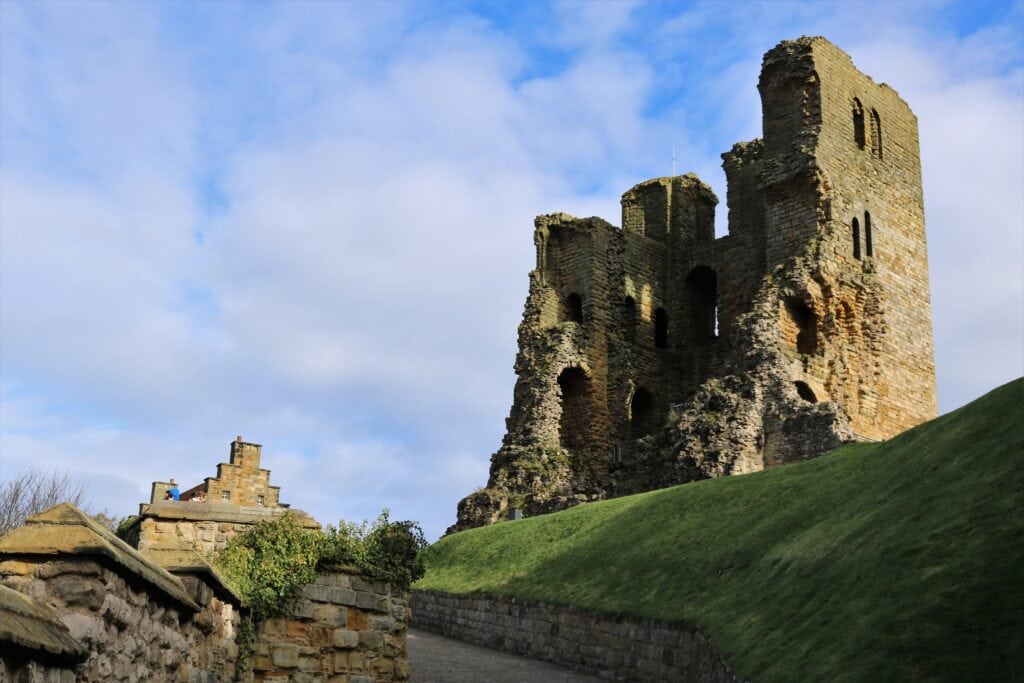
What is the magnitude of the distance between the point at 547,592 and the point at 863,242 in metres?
22.9

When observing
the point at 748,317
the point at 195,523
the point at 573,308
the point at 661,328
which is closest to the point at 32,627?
the point at 195,523

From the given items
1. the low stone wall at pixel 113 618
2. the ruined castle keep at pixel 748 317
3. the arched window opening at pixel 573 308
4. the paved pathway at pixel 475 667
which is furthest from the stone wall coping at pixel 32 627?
the arched window opening at pixel 573 308

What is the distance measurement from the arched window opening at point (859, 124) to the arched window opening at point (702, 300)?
26.0ft

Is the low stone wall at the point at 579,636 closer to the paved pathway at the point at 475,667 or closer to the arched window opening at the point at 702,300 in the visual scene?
the paved pathway at the point at 475,667

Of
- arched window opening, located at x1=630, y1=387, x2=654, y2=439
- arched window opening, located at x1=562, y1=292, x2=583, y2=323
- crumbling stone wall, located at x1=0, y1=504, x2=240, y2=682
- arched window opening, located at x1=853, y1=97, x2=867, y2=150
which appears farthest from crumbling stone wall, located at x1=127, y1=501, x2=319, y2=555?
arched window opening, located at x1=853, y1=97, x2=867, y2=150

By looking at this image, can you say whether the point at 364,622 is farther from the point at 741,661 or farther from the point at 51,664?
the point at 51,664

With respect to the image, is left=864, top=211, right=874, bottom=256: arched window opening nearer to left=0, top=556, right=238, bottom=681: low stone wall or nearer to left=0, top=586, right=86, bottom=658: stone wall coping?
left=0, top=556, right=238, bottom=681: low stone wall

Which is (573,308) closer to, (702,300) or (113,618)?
(702,300)

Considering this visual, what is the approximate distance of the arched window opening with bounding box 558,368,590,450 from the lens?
43.7m

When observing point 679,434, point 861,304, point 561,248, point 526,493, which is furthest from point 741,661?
point 561,248

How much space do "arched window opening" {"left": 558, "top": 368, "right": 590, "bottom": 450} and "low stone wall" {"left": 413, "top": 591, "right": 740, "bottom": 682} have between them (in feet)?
49.4

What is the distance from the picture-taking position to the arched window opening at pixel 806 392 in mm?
38469

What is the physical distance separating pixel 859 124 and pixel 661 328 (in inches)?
434

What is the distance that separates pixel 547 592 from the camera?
23734 millimetres
